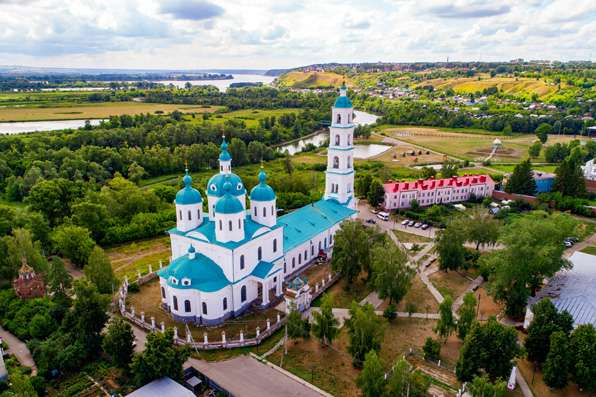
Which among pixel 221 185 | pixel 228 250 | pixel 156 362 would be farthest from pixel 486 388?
pixel 221 185

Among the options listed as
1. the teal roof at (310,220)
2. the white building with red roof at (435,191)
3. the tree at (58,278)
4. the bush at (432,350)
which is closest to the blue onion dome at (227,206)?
the teal roof at (310,220)

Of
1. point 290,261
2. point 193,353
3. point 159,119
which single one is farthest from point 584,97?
point 193,353

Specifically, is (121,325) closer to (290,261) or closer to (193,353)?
(193,353)

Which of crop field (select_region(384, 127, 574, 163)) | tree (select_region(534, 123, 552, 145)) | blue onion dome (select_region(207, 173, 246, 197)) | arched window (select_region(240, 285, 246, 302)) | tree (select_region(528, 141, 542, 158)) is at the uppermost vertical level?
blue onion dome (select_region(207, 173, 246, 197))

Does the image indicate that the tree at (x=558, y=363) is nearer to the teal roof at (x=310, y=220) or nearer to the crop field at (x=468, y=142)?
the teal roof at (x=310, y=220)

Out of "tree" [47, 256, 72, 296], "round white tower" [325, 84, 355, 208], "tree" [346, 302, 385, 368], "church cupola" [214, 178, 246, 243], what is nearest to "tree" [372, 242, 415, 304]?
"tree" [346, 302, 385, 368]

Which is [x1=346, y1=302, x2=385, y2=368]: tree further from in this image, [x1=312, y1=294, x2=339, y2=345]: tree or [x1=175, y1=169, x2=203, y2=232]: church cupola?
[x1=175, y1=169, x2=203, y2=232]: church cupola

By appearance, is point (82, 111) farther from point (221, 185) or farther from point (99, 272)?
point (221, 185)
